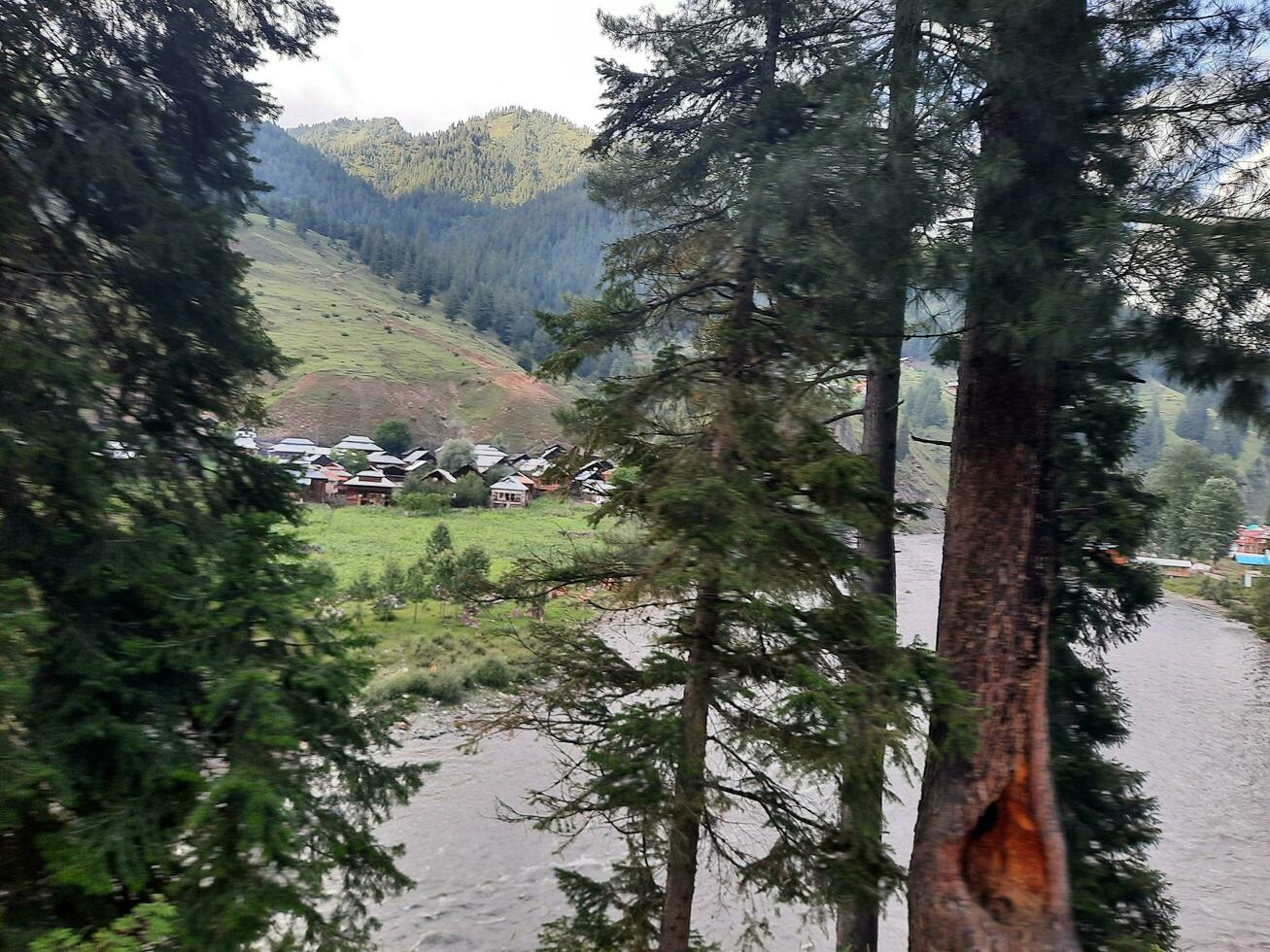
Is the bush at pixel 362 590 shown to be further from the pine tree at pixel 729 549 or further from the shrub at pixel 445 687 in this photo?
the pine tree at pixel 729 549

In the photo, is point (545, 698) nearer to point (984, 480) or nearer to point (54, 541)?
point (54, 541)

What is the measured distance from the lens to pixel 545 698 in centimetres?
501

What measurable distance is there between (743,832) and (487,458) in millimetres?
43824

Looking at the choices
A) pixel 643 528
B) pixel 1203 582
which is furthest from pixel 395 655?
pixel 1203 582

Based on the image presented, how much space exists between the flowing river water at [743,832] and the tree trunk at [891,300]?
0.57 metres

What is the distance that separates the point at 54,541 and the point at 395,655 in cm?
1497

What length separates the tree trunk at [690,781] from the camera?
14.9 ft

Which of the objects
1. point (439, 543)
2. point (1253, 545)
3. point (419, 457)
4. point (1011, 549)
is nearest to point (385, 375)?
point (419, 457)

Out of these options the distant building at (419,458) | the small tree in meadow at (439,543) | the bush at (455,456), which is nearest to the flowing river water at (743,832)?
the small tree in meadow at (439,543)

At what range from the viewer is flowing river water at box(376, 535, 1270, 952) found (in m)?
9.38

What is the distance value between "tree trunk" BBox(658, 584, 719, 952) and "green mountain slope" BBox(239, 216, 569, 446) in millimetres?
44637

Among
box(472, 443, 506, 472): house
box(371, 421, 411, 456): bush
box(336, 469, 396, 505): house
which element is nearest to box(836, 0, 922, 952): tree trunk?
box(336, 469, 396, 505): house

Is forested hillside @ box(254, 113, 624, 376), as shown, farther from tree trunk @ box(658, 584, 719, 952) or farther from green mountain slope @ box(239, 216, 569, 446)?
green mountain slope @ box(239, 216, 569, 446)

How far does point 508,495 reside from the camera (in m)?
41.6
